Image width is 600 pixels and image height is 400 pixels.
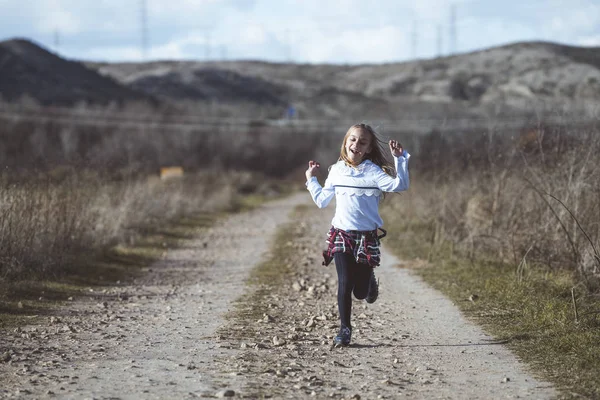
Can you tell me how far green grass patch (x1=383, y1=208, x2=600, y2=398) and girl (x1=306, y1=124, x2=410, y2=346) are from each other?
1441 millimetres

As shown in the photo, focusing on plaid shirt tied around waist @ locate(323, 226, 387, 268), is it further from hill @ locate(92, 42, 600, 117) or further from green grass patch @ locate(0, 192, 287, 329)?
hill @ locate(92, 42, 600, 117)

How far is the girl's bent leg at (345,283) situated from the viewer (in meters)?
7.09

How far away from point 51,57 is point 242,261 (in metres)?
92.8

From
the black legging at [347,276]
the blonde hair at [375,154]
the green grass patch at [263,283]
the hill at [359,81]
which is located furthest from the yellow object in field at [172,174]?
the hill at [359,81]

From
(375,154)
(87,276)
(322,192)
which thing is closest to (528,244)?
(375,154)

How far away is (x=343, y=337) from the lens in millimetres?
7012

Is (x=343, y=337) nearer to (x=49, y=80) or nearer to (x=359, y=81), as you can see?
(x=49, y=80)

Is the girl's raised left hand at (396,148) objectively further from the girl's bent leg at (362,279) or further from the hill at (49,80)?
the hill at (49,80)

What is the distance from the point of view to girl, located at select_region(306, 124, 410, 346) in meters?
7.06

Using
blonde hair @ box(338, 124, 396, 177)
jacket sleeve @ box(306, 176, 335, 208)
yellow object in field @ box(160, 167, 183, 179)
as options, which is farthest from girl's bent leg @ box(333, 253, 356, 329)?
yellow object in field @ box(160, 167, 183, 179)

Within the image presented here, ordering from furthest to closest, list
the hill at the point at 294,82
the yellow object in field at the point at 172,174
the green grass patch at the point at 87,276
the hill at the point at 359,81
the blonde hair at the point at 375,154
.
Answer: the hill at the point at 294,82 → the hill at the point at 359,81 → the yellow object in field at the point at 172,174 → the green grass patch at the point at 87,276 → the blonde hair at the point at 375,154

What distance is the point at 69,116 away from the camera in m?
79.2

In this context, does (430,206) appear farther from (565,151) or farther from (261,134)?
(261,134)

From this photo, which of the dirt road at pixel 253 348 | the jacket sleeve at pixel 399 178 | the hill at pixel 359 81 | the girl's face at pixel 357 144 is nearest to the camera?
the dirt road at pixel 253 348
